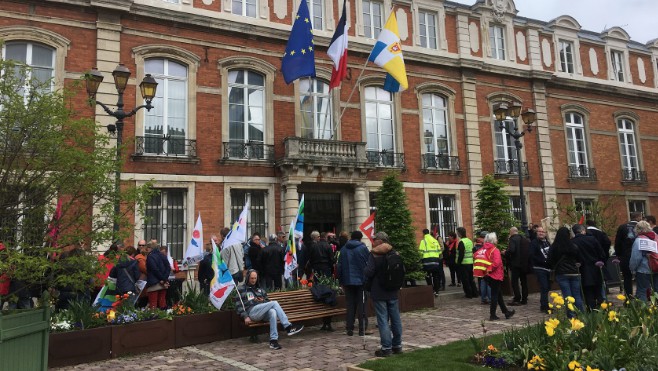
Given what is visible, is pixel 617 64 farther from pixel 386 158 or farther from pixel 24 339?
pixel 24 339

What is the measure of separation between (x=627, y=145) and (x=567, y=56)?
5.73 m

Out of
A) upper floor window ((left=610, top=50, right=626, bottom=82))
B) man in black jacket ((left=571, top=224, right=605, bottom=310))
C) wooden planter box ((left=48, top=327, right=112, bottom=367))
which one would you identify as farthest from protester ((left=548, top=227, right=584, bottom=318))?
upper floor window ((left=610, top=50, right=626, bottom=82))

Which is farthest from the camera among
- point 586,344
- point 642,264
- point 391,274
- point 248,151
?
point 248,151

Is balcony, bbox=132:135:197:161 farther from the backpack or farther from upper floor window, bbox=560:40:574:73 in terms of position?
upper floor window, bbox=560:40:574:73

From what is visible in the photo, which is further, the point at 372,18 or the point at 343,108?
the point at 372,18

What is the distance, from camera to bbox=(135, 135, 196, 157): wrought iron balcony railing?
15875 mm

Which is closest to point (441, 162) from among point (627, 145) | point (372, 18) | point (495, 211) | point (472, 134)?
point (472, 134)

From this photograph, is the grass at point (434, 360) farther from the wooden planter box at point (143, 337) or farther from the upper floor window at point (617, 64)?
Result: the upper floor window at point (617, 64)

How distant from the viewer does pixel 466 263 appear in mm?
13125

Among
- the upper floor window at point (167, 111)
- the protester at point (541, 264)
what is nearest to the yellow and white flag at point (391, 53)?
the upper floor window at point (167, 111)

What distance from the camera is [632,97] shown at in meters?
26.6

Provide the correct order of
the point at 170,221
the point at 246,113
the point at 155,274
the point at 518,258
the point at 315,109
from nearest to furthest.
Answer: the point at 155,274
the point at 518,258
the point at 170,221
the point at 246,113
the point at 315,109

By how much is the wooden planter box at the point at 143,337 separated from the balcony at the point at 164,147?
8587mm

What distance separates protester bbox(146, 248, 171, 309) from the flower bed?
6311 millimetres
